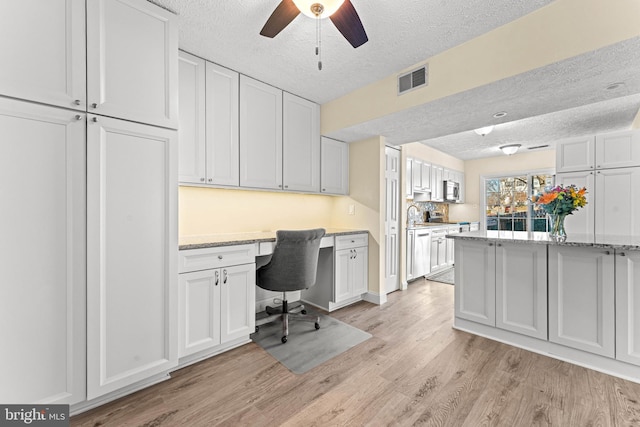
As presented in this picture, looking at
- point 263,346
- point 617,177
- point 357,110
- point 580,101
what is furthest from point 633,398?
point 357,110

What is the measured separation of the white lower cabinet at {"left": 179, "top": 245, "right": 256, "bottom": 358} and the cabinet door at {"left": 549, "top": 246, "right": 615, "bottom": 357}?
8.26ft

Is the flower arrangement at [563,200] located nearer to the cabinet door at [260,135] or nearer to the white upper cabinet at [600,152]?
the white upper cabinet at [600,152]

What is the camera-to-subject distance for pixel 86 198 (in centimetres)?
149

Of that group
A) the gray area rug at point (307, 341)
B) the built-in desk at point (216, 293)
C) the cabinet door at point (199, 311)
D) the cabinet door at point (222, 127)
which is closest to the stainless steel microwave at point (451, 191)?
the gray area rug at point (307, 341)

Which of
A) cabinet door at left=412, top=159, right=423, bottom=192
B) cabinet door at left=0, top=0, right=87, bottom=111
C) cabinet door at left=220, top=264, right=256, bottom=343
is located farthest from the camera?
cabinet door at left=412, top=159, right=423, bottom=192

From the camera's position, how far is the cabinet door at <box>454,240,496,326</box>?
2455 mm

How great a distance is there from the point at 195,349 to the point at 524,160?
7.04m

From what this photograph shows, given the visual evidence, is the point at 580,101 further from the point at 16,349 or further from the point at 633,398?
the point at 16,349

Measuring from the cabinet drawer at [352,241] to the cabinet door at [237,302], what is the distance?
1.14 m

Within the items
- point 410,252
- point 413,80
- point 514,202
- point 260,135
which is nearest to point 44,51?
point 260,135

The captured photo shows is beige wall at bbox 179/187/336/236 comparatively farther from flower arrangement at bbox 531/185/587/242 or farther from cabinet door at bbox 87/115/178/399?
flower arrangement at bbox 531/185/587/242

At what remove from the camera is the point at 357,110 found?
2.95 metres

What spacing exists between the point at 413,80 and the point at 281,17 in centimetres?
138

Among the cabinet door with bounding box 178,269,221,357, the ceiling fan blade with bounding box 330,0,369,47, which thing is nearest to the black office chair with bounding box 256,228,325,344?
the cabinet door with bounding box 178,269,221,357
